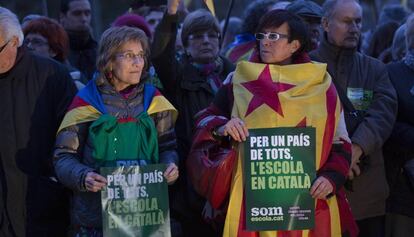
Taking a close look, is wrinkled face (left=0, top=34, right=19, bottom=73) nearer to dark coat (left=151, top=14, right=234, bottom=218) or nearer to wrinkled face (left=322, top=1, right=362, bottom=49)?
dark coat (left=151, top=14, right=234, bottom=218)

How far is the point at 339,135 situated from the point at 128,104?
1.31 metres

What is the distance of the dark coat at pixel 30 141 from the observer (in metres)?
5.68

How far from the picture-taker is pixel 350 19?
20.5 feet

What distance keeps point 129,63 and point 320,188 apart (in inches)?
54.4

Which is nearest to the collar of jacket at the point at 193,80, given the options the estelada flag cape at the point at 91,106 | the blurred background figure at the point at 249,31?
the estelada flag cape at the point at 91,106

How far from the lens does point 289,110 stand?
17.0ft

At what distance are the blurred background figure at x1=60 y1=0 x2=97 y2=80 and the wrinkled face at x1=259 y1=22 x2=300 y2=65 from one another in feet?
8.34

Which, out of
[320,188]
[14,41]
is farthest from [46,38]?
[320,188]

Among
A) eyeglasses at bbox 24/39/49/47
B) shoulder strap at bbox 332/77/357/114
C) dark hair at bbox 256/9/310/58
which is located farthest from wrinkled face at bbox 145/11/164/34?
dark hair at bbox 256/9/310/58

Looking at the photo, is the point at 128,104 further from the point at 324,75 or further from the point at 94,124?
the point at 324,75

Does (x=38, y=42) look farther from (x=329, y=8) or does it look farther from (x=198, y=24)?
(x=329, y=8)

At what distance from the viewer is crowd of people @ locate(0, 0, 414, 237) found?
523cm

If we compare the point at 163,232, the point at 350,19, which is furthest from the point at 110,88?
the point at 350,19

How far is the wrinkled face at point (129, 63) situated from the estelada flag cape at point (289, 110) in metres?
0.62
